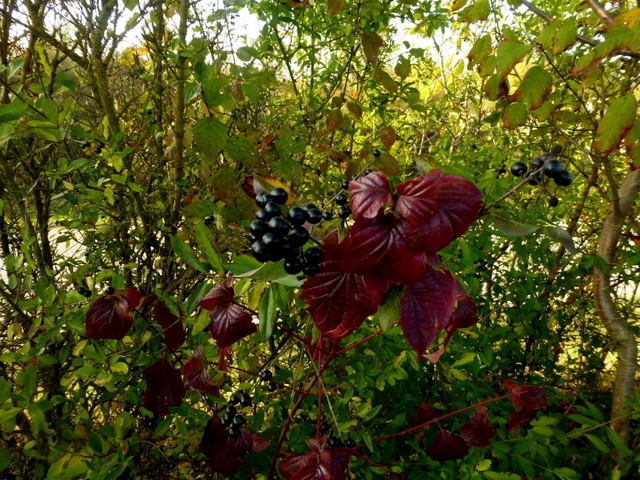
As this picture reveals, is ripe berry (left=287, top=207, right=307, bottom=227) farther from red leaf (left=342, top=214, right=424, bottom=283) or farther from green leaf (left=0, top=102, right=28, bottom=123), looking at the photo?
green leaf (left=0, top=102, right=28, bottom=123)

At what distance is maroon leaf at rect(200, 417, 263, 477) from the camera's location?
140 cm

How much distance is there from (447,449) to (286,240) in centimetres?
113

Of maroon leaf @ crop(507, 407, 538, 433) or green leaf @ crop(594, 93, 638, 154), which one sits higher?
green leaf @ crop(594, 93, 638, 154)

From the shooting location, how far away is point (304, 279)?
0.85 m

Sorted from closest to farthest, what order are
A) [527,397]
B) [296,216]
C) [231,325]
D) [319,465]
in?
[296,216] < [231,325] < [319,465] < [527,397]

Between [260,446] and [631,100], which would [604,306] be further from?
[260,446]

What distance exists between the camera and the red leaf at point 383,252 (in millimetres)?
665

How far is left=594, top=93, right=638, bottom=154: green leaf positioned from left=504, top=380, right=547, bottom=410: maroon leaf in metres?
0.90

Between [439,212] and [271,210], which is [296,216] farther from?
[439,212]

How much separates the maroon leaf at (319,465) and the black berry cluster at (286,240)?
2.13ft

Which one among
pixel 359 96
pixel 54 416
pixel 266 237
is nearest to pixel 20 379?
pixel 54 416

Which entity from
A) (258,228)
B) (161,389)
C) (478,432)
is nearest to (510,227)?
(258,228)

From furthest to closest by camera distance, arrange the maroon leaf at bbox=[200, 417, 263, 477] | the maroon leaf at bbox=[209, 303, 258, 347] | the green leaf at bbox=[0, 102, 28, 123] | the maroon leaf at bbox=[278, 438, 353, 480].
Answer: the maroon leaf at bbox=[200, 417, 263, 477] < the maroon leaf at bbox=[278, 438, 353, 480] < the maroon leaf at bbox=[209, 303, 258, 347] < the green leaf at bbox=[0, 102, 28, 123]

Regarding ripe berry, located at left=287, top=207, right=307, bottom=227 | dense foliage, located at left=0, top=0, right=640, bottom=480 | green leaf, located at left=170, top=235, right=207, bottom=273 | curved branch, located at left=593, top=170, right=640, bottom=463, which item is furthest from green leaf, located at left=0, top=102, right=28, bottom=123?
curved branch, located at left=593, top=170, right=640, bottom=463
